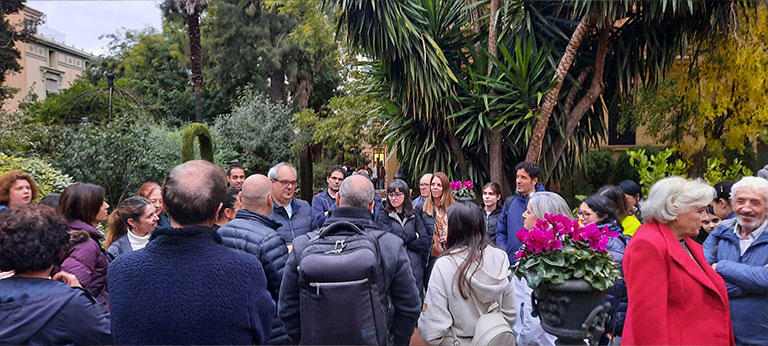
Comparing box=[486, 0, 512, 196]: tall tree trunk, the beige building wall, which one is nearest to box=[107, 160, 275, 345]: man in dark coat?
box=[486, 0, 512, 196]: tall tree trunk

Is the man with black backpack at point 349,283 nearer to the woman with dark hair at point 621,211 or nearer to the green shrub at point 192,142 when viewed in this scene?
the woman with dark hair at point 621,211

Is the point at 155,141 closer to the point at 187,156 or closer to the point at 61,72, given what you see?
the point at 187,156

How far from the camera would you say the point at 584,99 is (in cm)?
1109

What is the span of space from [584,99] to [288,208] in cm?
784

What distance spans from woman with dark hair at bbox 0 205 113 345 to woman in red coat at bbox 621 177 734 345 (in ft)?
8.01

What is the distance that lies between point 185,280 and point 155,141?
19.0 meters

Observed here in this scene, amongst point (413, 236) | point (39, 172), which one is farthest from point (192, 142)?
point (413, 236)

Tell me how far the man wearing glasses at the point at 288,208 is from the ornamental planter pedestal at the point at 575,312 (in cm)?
284

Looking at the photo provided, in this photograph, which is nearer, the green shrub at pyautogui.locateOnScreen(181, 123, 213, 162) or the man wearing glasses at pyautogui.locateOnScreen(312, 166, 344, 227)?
the man wearing glasses at pyautogui.locateOnScreen(312, 166, 344, 227)

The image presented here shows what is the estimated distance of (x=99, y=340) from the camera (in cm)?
230

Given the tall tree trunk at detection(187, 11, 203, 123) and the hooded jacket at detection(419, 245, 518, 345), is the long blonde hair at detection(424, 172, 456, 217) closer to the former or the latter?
the hooded jacket at detection(419, 245, 518, 345)

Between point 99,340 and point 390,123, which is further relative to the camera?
point 390,123

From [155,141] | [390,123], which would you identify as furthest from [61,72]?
[390,123]

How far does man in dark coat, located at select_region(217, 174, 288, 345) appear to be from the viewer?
3402 mm
